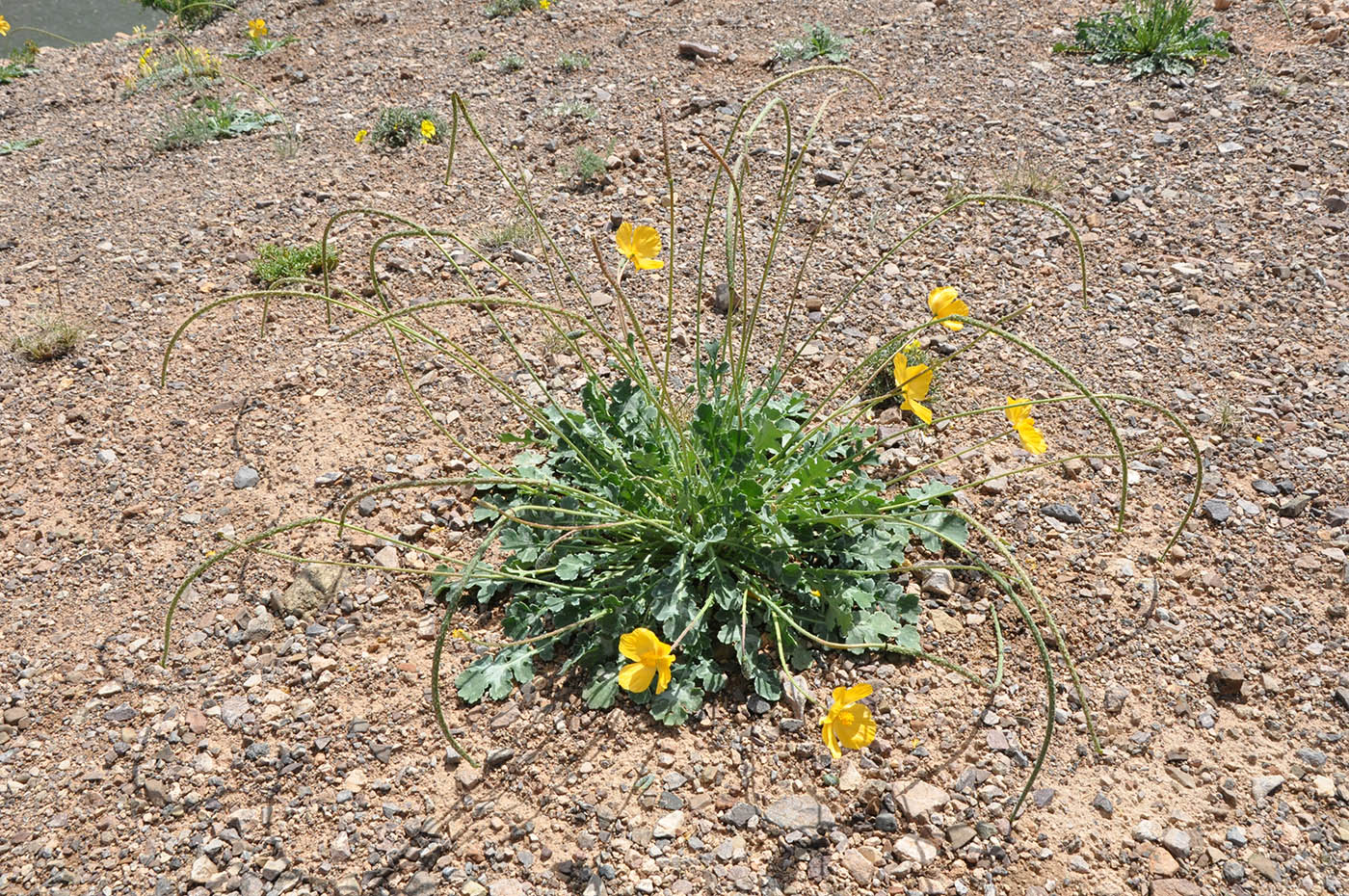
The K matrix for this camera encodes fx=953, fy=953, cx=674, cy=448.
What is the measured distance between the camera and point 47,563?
2.70 meters

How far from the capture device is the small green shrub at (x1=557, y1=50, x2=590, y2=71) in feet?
15.5

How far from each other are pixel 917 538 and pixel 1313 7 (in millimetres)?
3893

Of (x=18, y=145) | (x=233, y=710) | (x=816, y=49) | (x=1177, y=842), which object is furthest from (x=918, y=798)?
(x=18, y=145)

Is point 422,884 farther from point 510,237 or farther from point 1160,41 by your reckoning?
point 1160,41

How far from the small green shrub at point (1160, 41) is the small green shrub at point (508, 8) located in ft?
9.62

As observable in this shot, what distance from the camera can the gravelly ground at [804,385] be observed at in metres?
2.03

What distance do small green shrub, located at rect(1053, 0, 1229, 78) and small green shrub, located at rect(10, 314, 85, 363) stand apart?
4.45 m

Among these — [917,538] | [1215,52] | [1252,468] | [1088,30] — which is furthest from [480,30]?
[1252,468]

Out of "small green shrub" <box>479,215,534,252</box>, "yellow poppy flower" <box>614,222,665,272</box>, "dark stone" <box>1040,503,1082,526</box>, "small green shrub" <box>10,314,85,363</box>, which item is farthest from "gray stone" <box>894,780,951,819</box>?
"small green shrub" <box>10,314,85,363</box>

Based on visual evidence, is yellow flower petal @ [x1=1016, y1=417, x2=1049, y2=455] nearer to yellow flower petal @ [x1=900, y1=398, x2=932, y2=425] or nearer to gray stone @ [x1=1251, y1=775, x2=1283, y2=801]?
yellow flower petal @ [x1=900, y1=398, x2=932, y2=425]

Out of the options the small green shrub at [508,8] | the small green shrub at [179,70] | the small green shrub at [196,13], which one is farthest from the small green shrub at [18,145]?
the small green shrub at [508,8]

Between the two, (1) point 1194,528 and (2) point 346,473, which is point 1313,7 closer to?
(1) point 1194,528

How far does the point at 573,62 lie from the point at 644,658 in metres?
3.76

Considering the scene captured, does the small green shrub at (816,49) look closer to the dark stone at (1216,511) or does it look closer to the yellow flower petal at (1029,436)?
the dark stone at (1216,511)
